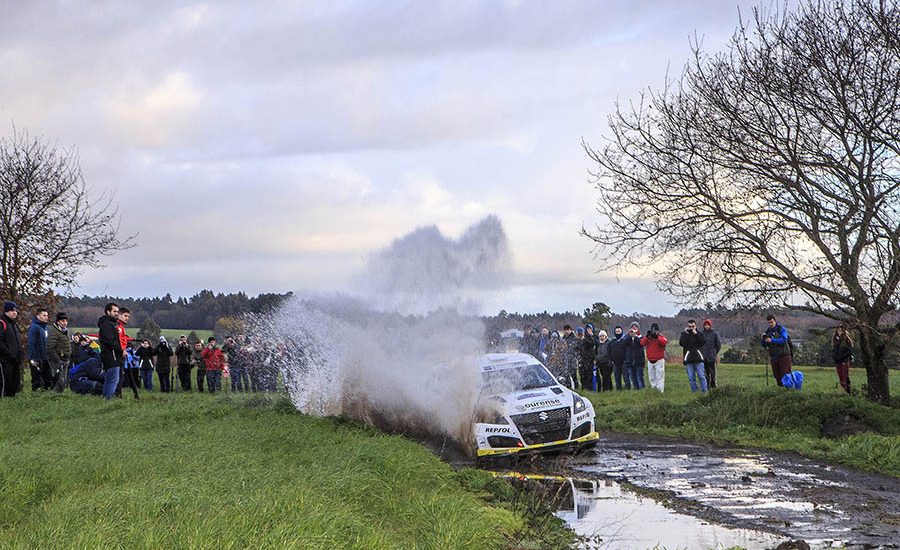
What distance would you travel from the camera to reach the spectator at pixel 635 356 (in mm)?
25125

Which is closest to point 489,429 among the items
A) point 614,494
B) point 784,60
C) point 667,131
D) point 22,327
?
point 614,494

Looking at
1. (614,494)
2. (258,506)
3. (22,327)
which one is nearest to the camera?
(258,506)

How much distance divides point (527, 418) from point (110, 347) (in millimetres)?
9898

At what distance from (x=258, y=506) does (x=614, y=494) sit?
5436mm

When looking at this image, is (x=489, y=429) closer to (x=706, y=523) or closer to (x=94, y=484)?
(x=706, y=523)

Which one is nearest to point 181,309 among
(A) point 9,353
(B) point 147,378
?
(B) point 147,378

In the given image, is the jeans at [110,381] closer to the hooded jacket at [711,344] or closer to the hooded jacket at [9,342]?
the hooded jacket at [9,342]

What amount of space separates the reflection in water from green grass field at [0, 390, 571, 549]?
50 centimetres

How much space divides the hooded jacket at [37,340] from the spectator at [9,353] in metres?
0.74

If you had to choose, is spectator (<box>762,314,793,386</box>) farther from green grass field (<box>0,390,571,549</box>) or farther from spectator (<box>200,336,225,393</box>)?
spectator (<box>200,336,225,393</box>)

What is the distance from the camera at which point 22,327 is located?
2859cm

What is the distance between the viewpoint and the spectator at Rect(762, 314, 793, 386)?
2175cm

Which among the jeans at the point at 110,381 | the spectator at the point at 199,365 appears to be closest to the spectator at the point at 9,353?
the jeans at the point at 110,381

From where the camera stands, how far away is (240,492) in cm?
776
